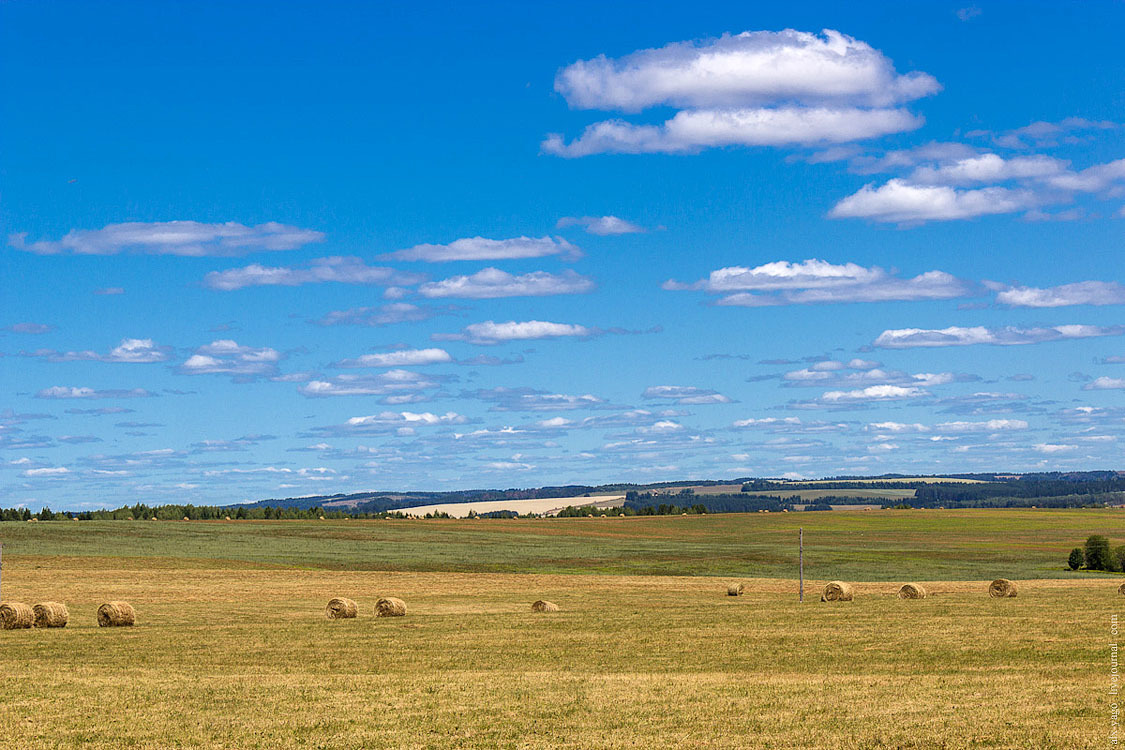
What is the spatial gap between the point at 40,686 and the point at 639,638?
17303 millimetres

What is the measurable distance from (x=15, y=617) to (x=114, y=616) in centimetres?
320

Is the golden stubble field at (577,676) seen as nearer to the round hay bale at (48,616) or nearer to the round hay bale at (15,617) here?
the round hay bale at (48,616)

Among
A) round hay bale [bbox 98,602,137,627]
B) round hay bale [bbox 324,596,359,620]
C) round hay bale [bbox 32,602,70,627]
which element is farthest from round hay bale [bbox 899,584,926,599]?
round hay bale [bbox 32,602,70,627]

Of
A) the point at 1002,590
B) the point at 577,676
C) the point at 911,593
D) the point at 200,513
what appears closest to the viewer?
the point at 577,676

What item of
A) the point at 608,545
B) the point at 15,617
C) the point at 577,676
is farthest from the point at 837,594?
the point at 608,545

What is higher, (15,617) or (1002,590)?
(15,617)

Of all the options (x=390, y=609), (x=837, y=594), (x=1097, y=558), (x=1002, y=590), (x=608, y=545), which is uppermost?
(x=390, y=609)

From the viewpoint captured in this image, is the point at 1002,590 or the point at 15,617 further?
the point at 1002,590

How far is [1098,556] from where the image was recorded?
302ft

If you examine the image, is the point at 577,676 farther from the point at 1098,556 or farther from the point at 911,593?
the point at 1098,556

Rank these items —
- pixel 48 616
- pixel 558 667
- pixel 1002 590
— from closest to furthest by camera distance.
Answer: pixel 558 667 < pixel 48 616 < pixel 1002 590

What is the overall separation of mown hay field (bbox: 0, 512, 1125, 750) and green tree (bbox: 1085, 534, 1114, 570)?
88.7 ft

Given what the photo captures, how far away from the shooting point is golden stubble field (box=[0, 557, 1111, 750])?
21.1m

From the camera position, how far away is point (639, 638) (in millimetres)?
37344
